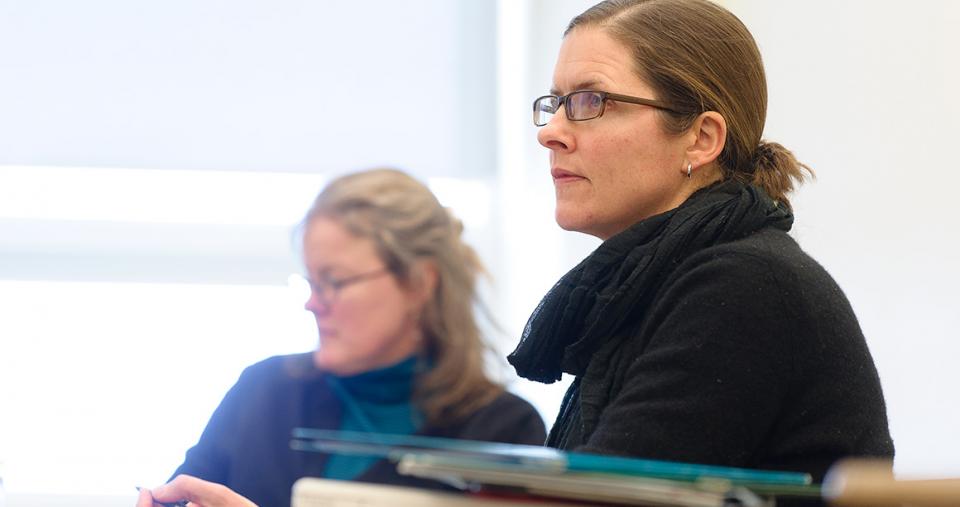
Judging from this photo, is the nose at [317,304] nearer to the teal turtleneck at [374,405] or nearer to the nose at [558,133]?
the teal turtleneck at [374,405]

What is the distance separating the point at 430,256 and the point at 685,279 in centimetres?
37

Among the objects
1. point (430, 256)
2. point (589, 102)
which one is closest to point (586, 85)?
point (589, 102)

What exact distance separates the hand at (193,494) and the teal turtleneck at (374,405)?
83 millimetres

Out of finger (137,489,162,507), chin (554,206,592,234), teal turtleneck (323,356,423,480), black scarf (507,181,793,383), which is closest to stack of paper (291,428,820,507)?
teal turtleneck (323,356,423,480)

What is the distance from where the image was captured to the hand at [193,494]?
84 cm

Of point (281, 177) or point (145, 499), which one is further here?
point (281, 177)

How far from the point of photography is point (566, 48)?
128 centimetres

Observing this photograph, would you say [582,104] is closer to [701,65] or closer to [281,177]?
[701,65]

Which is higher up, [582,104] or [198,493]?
[582,104]

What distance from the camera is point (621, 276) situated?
115 cm

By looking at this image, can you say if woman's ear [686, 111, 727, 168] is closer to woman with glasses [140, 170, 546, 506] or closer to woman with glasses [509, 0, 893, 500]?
woman with glasses [509, 0, 893, 500]

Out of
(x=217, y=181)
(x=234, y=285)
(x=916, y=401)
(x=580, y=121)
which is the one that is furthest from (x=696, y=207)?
(x=916, y=401)

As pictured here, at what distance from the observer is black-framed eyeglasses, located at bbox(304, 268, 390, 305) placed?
78 cm

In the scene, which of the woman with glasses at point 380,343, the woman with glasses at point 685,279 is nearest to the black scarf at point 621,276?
the woman with glasses at point 685,279
